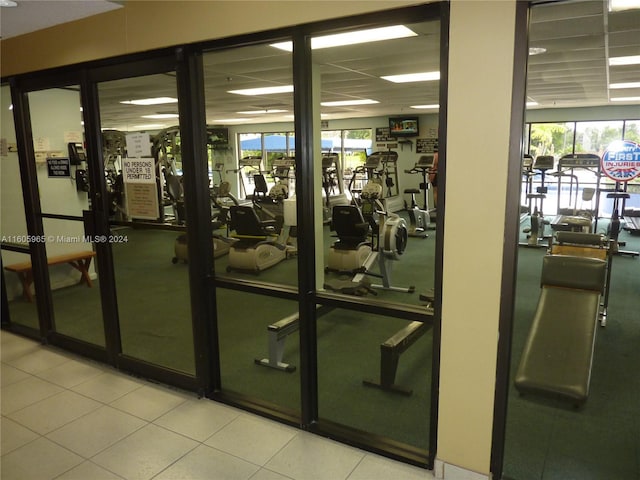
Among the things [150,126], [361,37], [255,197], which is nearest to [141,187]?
[361,37]

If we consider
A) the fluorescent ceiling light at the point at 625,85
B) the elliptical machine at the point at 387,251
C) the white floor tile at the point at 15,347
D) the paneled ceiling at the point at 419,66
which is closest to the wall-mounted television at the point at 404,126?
the paneled ceiling at the point at 419,66

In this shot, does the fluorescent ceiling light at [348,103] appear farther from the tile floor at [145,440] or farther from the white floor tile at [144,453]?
the white floor tile at [144,453]

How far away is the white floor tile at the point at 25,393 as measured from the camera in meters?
2.98

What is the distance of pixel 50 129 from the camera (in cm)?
473

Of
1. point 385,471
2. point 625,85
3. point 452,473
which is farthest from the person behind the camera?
point 625,85

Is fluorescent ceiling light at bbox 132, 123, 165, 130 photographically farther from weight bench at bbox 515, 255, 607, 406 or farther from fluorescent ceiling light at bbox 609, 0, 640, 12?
fluorescent ceiling light at bbox 609, 0, 640, 12

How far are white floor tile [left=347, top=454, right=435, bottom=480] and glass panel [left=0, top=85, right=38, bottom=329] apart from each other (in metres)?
3.49

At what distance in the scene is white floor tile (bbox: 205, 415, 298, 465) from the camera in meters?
2.46

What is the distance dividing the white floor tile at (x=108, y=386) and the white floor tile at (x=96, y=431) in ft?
0.57

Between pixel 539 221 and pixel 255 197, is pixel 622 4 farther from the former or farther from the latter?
pixel 255 197

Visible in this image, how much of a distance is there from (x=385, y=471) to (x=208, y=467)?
910mm

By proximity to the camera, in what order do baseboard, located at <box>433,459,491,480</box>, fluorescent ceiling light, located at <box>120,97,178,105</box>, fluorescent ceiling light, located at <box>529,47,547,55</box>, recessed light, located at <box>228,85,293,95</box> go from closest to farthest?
baseboard, located at <box>433,459,491,480</box> → fluorescent ceiling light, located at <box>529,47,547,55</box> → recessed light, located at <box>228,85,293,95</box> → fluorescent ceiling light, located at <box>120,97,178,105</box>

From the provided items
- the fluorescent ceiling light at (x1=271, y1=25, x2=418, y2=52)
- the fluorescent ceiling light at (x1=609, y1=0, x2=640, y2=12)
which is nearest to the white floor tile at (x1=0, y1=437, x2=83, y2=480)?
the fluorescent ceiling light at (x1=271, y1=25, x2=418, y2=52)

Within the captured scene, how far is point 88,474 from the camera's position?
2.32m
